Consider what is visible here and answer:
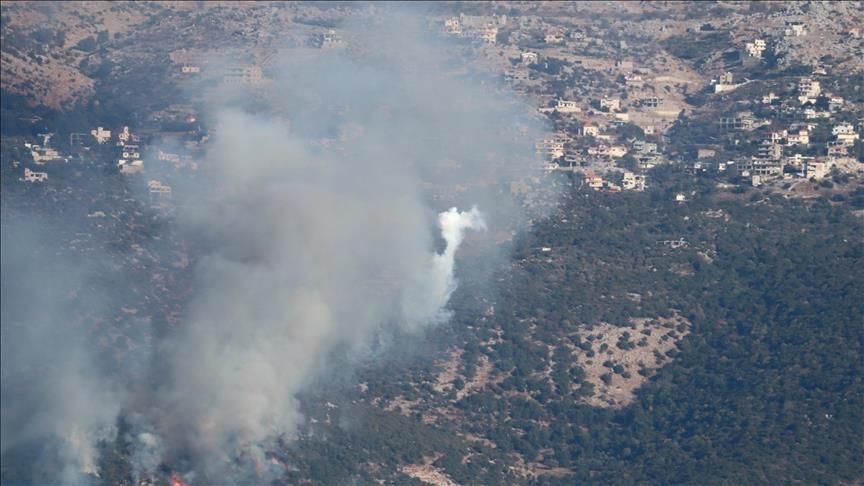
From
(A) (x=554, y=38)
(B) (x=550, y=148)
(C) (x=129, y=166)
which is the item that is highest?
(B) (x=550, y=148)

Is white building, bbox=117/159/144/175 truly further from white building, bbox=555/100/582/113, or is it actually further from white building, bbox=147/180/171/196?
white building, bbox=555/100/582/113

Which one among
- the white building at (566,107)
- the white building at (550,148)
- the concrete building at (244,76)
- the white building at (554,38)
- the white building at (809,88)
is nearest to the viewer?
the white building at (550,148)

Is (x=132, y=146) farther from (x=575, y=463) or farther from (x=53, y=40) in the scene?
(x=575, y=463)

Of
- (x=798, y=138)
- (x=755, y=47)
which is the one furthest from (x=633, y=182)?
(x=755, y=47)

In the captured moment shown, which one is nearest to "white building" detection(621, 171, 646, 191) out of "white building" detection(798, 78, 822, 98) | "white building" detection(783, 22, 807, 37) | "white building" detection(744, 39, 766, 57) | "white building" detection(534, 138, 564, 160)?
"white building" detection(534, 138, 564, 160)

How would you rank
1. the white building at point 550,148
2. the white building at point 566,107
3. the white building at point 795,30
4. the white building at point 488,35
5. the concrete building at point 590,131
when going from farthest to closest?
the white building at point 488,35
the white building at point 795,30
the white building at point 566,107
the concrete building at point 590,131
the white building at point 550,148

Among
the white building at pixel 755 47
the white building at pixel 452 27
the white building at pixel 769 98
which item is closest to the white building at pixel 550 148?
the white building at pixel 769 98

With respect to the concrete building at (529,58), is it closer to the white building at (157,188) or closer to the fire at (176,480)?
the white building at (157,188)

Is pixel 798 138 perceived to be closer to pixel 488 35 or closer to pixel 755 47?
pixel 755 47

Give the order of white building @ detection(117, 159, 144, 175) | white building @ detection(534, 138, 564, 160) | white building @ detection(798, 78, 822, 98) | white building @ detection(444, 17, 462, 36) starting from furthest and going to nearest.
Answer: white building @ detection(444, 17, 462, 36) < white building @ detection(798, 78, 822, 98) < white building @ detection(534, 138, 564, 160) < white building @ detection(117, 159, 144, 175)

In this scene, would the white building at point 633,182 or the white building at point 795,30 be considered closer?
the white building at point 633,182

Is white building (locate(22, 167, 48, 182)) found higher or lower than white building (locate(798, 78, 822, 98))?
lower
